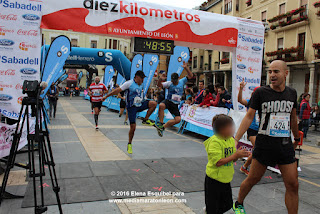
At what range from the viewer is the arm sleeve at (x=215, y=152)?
2.77 metres

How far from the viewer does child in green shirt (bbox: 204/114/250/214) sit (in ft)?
9.13

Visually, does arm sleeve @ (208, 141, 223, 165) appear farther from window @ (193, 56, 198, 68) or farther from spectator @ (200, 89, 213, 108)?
window @ (193, 56, 198, 68)

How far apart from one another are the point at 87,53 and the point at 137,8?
5.98 m

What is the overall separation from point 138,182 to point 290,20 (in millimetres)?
24607

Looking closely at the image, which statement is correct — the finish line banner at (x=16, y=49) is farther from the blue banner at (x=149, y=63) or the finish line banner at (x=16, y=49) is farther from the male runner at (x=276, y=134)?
the blue banner at (x=149, y=63)

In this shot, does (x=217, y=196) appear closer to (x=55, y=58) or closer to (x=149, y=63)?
(x=55, y=58)

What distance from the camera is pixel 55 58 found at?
7.38 metres

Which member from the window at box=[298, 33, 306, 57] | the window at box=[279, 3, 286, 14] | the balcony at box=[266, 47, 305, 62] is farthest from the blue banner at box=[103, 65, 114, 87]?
Result: the window at box=[279, 3, 286, 14]

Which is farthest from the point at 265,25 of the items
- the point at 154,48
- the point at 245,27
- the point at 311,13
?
the point at 311,13

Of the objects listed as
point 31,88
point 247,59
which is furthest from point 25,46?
point 247,59

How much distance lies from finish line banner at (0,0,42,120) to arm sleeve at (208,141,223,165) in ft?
13.9

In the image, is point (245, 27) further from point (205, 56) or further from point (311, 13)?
point (205, 56)

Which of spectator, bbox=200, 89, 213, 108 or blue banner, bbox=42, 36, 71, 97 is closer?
blue banner, bbox=42, 36, 71, 97

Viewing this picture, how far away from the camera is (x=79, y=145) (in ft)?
25.2
